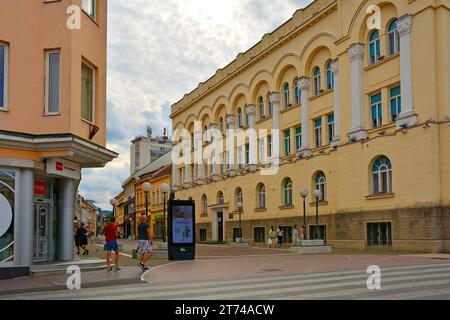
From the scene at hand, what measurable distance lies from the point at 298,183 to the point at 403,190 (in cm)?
1195

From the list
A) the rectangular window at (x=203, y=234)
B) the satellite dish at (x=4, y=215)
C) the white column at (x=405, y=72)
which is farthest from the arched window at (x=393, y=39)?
the rectangular window at (x=203, y=234)

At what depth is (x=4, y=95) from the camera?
59.6 feet

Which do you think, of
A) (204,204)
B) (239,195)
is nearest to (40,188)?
(239,195)

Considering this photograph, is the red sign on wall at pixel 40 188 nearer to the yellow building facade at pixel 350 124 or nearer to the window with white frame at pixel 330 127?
the yellow building facade at pixel 350 124

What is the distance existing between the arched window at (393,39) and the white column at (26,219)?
2272 centimetres

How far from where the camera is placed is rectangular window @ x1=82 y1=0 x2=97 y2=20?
2092 cm

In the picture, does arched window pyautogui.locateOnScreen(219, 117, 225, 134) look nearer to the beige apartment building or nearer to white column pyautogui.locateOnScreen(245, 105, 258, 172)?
white column pyautogui.locateOnScreen(245, 105, 258, 172)

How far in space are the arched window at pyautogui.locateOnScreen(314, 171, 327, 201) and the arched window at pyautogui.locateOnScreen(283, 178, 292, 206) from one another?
12.2ft

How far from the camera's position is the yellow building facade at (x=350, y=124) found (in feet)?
97.3

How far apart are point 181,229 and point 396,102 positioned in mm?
15789

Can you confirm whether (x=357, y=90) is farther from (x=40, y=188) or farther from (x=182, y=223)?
(x=40, y=188)
